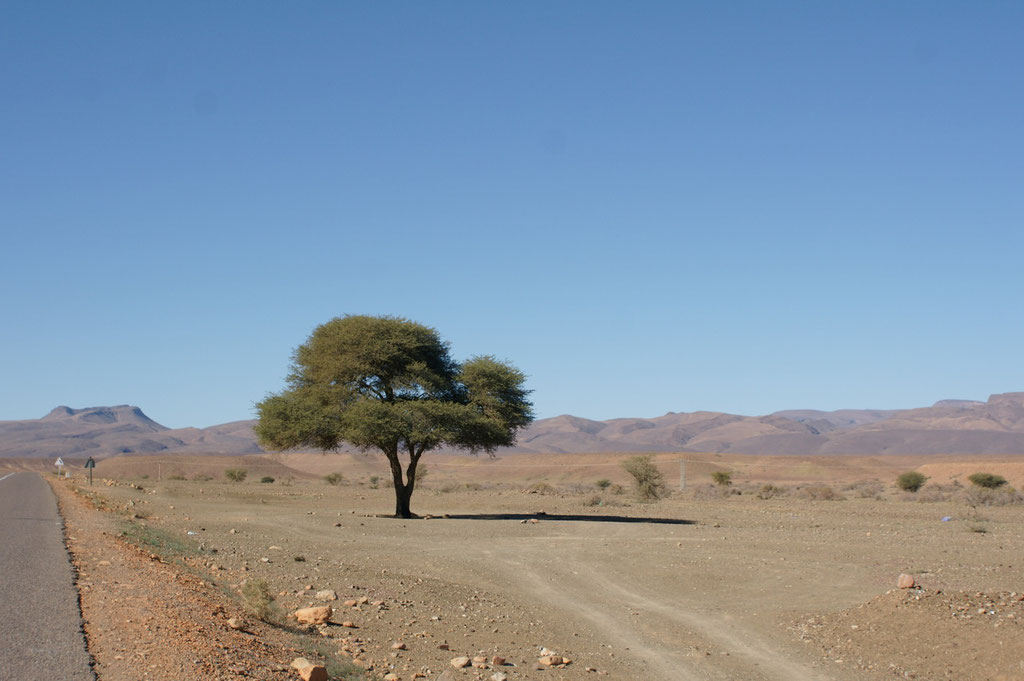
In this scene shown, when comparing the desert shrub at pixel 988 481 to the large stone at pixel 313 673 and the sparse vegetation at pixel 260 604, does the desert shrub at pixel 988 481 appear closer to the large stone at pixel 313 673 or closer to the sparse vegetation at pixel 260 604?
the sparse vegetation at pixel 260 604

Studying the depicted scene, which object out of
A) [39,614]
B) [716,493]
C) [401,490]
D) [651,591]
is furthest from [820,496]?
[39,614]

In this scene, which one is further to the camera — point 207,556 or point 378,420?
point 378,420

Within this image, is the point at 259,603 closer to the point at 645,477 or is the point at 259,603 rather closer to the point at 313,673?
the point at 313,673

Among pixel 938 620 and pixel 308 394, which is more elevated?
pixel 308 394

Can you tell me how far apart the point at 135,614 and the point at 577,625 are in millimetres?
6676

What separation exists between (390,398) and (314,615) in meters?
22.4

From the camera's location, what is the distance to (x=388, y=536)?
25.5 m

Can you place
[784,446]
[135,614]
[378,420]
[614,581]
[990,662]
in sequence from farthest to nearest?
1. [784,446]
2. [378,420]
3. [614,581]
4. [990,662]
5. [135,614]

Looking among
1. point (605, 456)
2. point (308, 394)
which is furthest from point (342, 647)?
point (605, 456)

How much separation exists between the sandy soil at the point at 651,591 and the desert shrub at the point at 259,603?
834mm

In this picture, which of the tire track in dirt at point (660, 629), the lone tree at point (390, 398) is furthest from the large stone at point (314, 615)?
the lone tree at point (390, 398)

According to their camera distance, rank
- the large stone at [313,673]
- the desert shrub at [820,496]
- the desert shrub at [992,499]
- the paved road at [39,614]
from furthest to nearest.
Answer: the desert shrub at [820,496] < the desert shrub at [992,499] < the large stone at [313,673] < the paved road at [39,614]

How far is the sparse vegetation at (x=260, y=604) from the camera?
11.8 m

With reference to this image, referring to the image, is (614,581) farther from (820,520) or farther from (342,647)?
(820,520)
